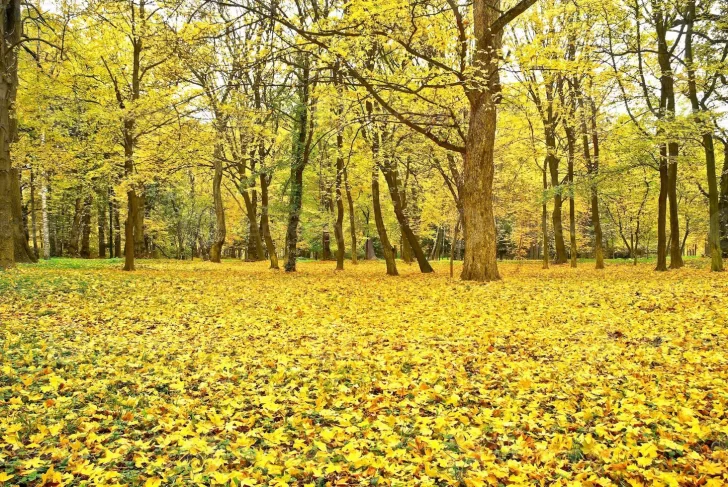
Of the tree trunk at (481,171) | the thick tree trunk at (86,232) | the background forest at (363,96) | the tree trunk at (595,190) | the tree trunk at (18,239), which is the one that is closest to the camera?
the background forest at (363,96)

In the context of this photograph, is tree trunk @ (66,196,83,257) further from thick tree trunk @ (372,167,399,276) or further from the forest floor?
the forest floor

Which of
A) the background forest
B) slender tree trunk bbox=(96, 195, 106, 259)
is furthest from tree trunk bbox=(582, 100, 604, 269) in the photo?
slender tree trunk bbox=(96, 195, 106, 259)

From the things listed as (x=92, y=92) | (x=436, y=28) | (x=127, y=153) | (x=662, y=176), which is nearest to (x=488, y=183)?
(x=436, y=28)

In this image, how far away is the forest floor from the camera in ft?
10.3

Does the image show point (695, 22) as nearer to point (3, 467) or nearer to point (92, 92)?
point (3, 467)

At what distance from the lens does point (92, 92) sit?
17.8 metres

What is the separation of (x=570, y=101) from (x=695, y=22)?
5423 mm

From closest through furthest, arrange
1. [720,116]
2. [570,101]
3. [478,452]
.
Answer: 1. [478,452]
2. [720,116]
3. [570,101]

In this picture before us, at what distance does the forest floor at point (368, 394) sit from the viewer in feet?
10.3

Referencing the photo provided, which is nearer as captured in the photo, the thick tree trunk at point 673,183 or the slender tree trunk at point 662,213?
the thick tree trunk at point 673,183

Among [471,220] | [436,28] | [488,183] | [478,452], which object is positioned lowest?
[478,452]

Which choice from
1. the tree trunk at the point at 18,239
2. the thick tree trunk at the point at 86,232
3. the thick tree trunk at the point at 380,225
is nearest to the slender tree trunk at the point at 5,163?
the tree trunk at the point at 18,239

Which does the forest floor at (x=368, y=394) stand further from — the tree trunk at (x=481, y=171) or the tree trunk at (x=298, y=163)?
the tree trunk at (x=298, y=163)

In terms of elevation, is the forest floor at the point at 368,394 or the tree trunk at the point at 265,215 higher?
the tree trunk at the point at 265,215
